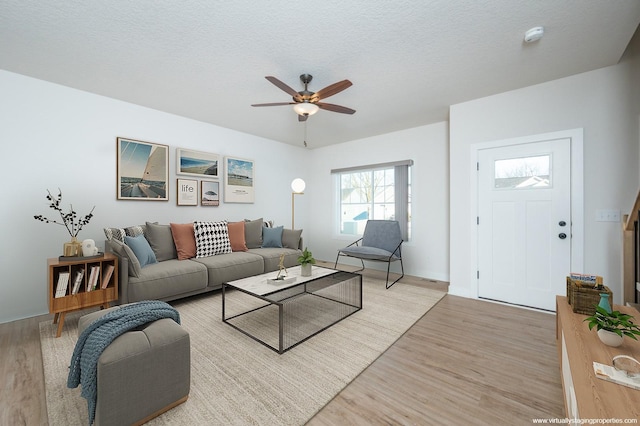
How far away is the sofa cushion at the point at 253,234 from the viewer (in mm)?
4359

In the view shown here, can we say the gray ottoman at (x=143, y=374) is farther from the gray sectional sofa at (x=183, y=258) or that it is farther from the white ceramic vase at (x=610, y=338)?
the white ceramic vase at (x=610, y=338)

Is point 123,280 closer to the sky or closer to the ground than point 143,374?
closer to the sky

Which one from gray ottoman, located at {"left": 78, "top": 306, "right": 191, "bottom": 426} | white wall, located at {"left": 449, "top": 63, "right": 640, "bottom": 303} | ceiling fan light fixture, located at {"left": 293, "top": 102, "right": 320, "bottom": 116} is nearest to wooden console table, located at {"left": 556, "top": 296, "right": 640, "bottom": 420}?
white wall, located at {"left": 449, "top": 63, "right": 640, "bottom": 303}

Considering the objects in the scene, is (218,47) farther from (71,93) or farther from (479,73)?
(479,73)

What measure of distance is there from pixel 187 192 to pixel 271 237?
1.52 m

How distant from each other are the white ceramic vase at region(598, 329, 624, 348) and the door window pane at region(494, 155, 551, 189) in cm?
216

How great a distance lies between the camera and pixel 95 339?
1.36m

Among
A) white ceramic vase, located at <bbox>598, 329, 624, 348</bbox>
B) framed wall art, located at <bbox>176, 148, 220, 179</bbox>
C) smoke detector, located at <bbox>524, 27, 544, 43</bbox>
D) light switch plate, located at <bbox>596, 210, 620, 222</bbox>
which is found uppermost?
smoke detector, located at <bbox>524, 27, 544, 43</bbox>

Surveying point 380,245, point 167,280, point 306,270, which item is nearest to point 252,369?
point 306,270

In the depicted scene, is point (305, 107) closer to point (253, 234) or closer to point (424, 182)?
point (253, 234)

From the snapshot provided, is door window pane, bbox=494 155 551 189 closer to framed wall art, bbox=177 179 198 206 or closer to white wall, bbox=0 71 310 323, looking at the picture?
framed wall art, bbox=177 179 198 206

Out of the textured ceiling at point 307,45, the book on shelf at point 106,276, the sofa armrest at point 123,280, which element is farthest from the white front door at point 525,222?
the book on shelf at point 106,276

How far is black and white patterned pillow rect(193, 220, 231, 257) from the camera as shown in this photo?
3.61 meters

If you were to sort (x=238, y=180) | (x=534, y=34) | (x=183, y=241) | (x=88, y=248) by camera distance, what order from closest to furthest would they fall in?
(x=534, y=34), (x=88, y=248), (x=183, y=241), (x=238, y=180)
